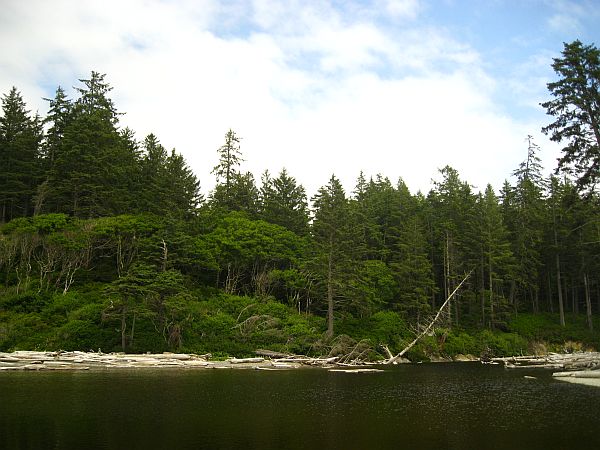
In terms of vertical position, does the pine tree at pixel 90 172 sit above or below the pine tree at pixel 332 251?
above

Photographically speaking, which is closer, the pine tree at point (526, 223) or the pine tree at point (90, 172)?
the pine tree at point (90, 172)

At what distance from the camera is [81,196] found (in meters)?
51.9

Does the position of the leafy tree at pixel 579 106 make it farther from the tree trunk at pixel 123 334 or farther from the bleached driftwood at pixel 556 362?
the tree trunk at pixel 123 334

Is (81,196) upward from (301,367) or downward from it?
upward

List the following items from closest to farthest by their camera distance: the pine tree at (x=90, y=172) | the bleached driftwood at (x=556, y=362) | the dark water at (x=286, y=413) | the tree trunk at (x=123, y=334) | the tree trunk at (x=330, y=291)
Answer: the dark water at (x=286, y=413)
the tree trunk at (x=123, y=334)
the bleached driftwood at (x=556, y=362)
the tree trunk at (x=330, y=291)
the pine tree at (x=90, y=172)

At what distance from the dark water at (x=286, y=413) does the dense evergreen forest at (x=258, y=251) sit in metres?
10.6

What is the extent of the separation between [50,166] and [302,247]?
3223cm

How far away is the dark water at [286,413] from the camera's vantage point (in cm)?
1279

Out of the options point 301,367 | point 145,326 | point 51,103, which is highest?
point 51,103

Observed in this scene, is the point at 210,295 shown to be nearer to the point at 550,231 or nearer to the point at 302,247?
the point at 302,247

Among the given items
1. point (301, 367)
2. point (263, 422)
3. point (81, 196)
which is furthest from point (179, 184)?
point (263, 422)

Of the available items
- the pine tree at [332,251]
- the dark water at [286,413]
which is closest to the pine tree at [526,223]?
the pine tree at [332,251]

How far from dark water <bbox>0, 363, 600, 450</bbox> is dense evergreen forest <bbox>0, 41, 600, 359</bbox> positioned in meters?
10.6

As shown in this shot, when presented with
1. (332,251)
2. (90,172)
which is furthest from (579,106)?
(90,172)
